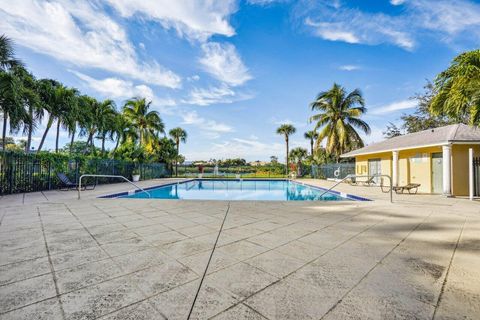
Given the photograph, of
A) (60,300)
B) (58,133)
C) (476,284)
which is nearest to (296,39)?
(476,284)

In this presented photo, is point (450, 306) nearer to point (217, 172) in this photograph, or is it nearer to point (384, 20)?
point (384, 20)

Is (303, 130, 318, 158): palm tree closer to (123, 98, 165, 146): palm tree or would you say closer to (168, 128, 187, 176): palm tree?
(168, 128, 187, 176): palm tree

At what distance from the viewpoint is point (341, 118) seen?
66.8ft

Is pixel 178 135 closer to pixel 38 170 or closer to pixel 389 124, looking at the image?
pixel 38 170

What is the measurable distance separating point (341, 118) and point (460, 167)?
1156cm

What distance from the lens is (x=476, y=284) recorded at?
7.02 ft

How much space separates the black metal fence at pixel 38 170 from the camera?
833 cm

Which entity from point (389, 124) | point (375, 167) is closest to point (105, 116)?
point (375, 167)

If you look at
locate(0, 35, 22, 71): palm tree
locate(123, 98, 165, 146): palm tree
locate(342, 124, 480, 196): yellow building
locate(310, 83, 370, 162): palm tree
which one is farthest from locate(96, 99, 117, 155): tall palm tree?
locate(342, 124, 480, 196): yellow building

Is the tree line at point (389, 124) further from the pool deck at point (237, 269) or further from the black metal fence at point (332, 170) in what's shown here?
the pool deck at point (237, 269)

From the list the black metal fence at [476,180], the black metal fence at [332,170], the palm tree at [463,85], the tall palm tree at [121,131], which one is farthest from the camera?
the tall palm tree at [121,131]

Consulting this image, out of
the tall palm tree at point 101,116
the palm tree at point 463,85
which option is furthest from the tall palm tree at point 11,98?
the palm tree at point 463,85

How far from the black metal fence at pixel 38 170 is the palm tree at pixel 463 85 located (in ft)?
52.1

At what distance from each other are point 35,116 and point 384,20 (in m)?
19.7
